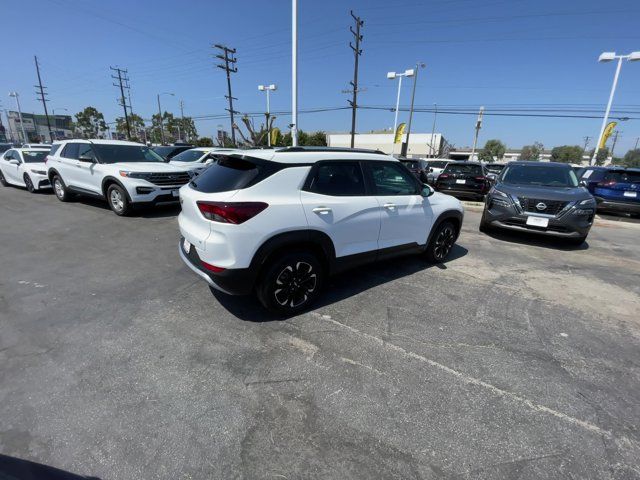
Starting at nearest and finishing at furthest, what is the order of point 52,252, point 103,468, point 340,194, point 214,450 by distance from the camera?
1. point 103,468
2. point 214,450
3. point 340,194
4. point 52,252

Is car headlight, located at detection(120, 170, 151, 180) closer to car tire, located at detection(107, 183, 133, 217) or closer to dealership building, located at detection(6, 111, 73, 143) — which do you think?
car tire, located at detection(107, 183, 133, 217)

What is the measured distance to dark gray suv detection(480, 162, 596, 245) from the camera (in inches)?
234

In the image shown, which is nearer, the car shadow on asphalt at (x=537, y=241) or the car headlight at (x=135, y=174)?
the car shadow on asphalt at (x=537, y=241)

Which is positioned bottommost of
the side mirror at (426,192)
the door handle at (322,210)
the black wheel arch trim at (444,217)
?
the black wheel arch trim at (444,217)

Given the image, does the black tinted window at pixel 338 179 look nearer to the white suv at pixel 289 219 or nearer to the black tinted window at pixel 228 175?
the white suv at pixel 289 219

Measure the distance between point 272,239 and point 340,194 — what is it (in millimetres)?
994

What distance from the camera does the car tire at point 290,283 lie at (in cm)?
316

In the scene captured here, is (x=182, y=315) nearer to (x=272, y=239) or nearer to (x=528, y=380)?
(x=272, y=239)

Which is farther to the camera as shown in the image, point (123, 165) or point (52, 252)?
point (123, 165)

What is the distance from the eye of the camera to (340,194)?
3533mm

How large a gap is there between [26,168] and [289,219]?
1236 cm

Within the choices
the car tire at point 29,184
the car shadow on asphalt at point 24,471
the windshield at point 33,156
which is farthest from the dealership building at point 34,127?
the car shadow on asphalt at point 24,471

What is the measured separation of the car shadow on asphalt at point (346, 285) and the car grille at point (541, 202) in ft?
5.77

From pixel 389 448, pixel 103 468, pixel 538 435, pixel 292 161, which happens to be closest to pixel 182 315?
A: pixel 103 468
